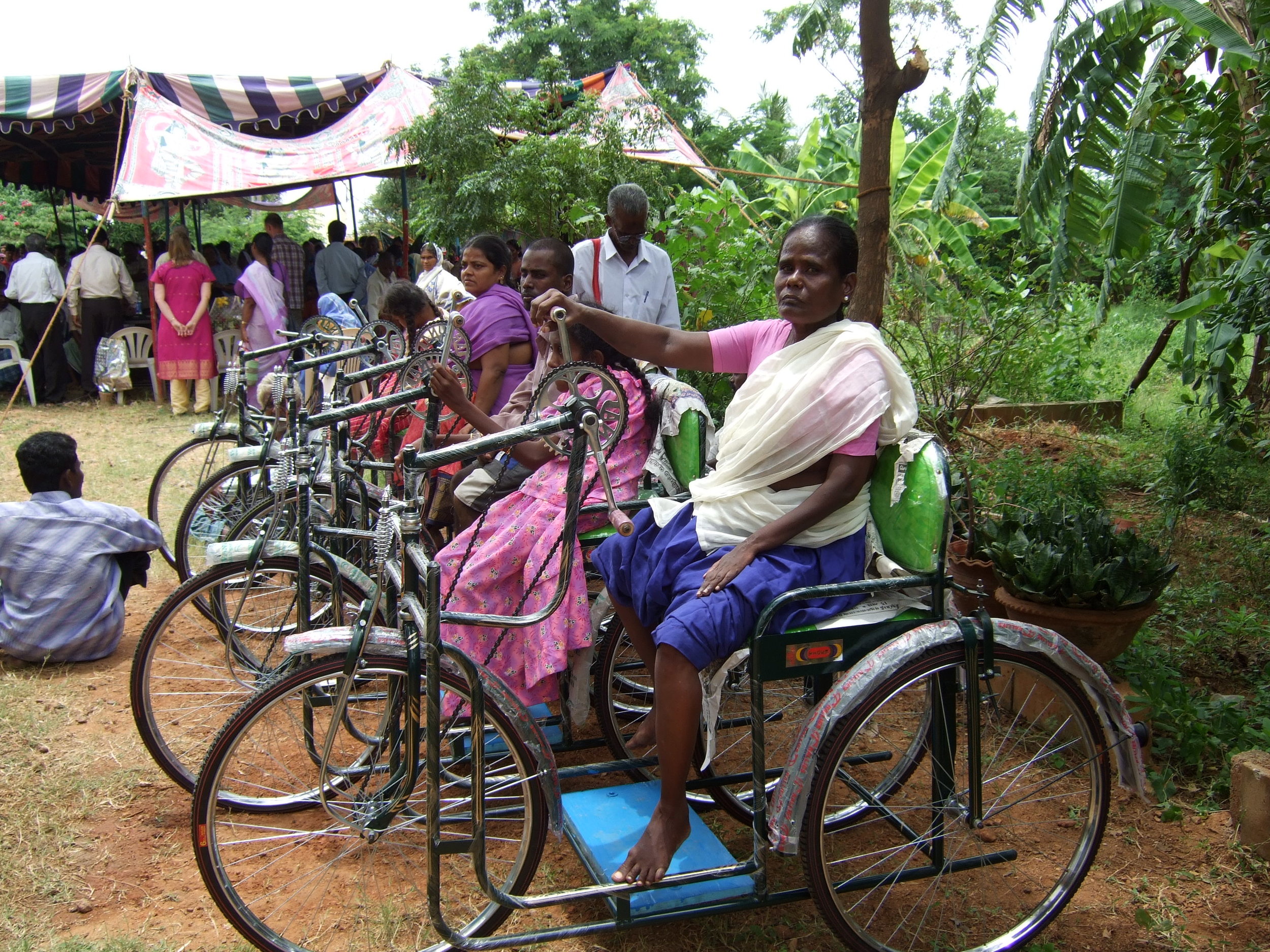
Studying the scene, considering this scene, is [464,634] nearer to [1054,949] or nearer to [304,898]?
[304,898]

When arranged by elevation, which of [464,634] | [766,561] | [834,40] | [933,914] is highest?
[834,40]

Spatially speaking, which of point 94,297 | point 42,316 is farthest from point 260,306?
point 42,316

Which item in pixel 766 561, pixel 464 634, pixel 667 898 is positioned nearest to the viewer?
pixel 667 898

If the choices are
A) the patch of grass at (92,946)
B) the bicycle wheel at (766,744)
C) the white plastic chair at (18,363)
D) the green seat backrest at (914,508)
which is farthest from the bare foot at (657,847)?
the white plastic chair at (18,363)

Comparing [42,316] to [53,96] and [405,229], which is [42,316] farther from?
[405,229]

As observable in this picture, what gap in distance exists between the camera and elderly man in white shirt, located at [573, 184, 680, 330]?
4656mm

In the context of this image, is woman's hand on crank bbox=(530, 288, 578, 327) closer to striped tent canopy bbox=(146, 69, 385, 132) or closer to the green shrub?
the green shrub

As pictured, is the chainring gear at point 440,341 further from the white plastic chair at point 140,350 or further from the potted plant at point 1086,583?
the white plastic chair at point 140,350

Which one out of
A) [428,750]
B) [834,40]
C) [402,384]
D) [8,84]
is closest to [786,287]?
[402,384]

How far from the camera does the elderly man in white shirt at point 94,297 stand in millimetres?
10617

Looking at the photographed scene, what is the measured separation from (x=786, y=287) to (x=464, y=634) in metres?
1.45

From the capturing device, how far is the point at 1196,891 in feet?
8.73

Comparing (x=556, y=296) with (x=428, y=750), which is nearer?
(x=428, y=750)

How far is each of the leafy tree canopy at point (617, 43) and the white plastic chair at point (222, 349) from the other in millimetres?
15020
